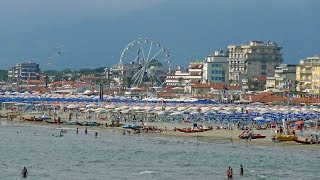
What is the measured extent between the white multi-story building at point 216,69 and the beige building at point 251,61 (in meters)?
2.76

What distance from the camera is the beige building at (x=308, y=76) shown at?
452 ft

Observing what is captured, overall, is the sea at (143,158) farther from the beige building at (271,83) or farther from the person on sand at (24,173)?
the beige building at (271,83)

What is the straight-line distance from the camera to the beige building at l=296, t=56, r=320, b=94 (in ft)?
452

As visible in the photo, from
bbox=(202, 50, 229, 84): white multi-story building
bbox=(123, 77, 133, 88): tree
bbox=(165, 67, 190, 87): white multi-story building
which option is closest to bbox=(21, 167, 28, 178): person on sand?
bbox=(202, 50, 229, 84): white multi-story building

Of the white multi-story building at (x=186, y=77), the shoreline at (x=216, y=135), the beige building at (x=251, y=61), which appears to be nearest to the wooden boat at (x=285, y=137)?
the shoreline at (x=216, y=135)

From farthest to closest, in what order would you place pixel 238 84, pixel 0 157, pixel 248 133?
pixel 238 84 < pixel 248 133 < pixel 0 157

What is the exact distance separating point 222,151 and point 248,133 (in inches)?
377

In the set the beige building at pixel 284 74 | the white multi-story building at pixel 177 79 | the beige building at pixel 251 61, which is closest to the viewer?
the beige building at pixel 284 74

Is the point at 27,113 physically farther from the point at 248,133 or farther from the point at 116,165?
the point at 116,165

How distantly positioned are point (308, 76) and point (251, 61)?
2197 cm

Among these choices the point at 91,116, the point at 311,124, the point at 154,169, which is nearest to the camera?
the point at 154,169

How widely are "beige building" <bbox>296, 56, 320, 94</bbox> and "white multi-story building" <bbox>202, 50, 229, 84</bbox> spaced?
23349mm

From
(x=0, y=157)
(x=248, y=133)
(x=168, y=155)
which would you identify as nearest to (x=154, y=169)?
(x=168, y=155)

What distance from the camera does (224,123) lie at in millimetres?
94375
